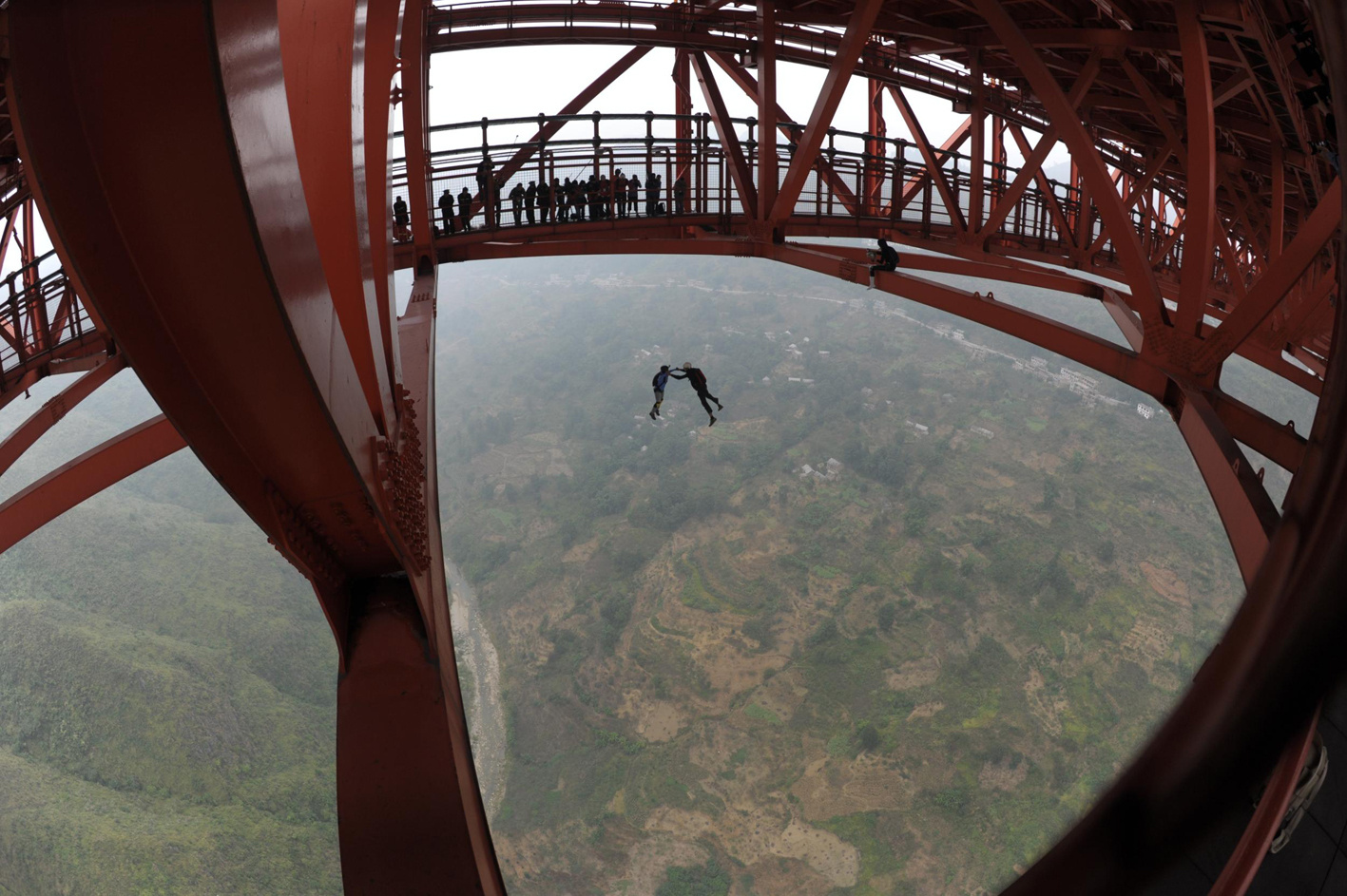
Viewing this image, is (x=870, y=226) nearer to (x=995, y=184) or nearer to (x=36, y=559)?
(x=995, y=184)

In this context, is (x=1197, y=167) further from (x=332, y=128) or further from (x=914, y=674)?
(x=914, y=674)

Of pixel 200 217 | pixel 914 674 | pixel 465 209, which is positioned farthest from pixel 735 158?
pixel 914 674

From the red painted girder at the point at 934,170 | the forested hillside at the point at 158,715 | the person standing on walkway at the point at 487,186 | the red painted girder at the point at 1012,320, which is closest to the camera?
the red painted girder at the point at 1012,320

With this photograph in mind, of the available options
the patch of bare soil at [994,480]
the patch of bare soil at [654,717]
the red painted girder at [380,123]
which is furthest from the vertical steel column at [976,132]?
the patch of bare soil at [994,480]

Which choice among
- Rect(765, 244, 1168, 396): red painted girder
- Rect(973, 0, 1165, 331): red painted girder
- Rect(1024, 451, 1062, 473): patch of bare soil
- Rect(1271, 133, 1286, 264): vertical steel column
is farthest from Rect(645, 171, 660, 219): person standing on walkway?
Rect(1024, 451, 1062, 473): patch of bare soil

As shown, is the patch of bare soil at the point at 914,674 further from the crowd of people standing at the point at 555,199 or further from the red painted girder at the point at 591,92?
the red painted girder at the point at 591,92
